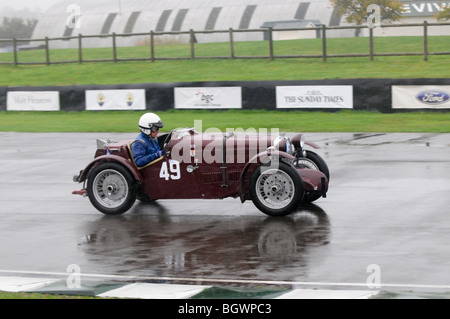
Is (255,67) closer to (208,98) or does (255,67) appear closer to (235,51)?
(235,51)

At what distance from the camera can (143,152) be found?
11.2 metres

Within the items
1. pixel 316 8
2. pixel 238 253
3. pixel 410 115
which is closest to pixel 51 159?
pixel 238 253

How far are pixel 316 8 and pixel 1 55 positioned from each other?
23439mm

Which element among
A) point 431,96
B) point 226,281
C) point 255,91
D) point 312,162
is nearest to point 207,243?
point 226,281

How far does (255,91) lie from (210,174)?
1568 centimetres

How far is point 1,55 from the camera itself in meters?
47.3

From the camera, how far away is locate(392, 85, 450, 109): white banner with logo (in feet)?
77.2

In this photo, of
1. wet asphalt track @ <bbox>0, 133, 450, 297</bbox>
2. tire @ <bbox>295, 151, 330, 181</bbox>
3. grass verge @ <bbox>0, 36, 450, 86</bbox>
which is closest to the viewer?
wet asphalt track @ <bbox>0, 133, 450, 297</bbox>

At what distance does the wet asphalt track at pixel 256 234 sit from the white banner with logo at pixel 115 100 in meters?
13.4

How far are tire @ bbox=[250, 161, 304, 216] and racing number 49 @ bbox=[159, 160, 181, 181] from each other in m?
1.12

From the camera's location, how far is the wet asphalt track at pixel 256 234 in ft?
26.1

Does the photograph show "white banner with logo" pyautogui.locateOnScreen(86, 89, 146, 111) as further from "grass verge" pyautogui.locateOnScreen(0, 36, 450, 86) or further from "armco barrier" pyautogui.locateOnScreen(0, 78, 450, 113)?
A: "grass verge" pyautogui.locateOnScreen(0, 36, 450, 86)

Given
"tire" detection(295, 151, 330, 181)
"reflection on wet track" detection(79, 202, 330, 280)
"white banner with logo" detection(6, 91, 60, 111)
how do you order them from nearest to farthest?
"reflection on wet track" detection(79, 202, 330, 280)
"tire" detection(295, 151, 330, 181)
"white banner with logo" detection(6, 91, 60, 111)

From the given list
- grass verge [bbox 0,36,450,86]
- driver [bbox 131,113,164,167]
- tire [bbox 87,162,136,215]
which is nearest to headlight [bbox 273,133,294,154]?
driver [bbox 131,113,164,167]
